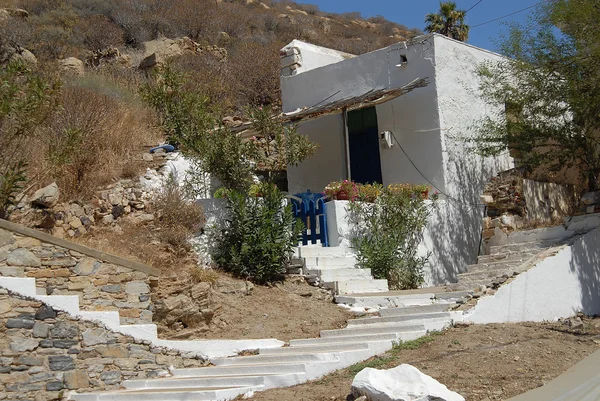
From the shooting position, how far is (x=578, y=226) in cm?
1250

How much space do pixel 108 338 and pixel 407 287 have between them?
644cm

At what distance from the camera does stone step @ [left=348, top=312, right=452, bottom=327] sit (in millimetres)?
9328

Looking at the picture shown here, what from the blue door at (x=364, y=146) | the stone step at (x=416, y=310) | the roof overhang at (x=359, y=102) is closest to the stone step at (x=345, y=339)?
the stone step at (x=416, y=310)

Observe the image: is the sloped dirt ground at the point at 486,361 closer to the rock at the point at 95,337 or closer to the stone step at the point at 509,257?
the rock at the point at 95,337

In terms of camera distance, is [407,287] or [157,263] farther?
[407,287]

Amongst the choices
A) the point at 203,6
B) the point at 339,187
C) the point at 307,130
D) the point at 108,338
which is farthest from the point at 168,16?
the point at 108,338

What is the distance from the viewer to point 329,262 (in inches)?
498

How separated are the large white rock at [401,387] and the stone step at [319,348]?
2132 millimetres

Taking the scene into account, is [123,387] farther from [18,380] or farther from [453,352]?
[453,352]

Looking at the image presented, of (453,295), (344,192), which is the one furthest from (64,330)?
(344,192)

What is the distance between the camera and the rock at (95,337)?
860 centimetres

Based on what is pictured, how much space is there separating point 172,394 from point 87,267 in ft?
8.15

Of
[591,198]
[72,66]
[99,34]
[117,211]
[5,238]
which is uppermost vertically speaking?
[99,34]

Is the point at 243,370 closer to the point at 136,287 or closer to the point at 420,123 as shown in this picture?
the point at 136,287
